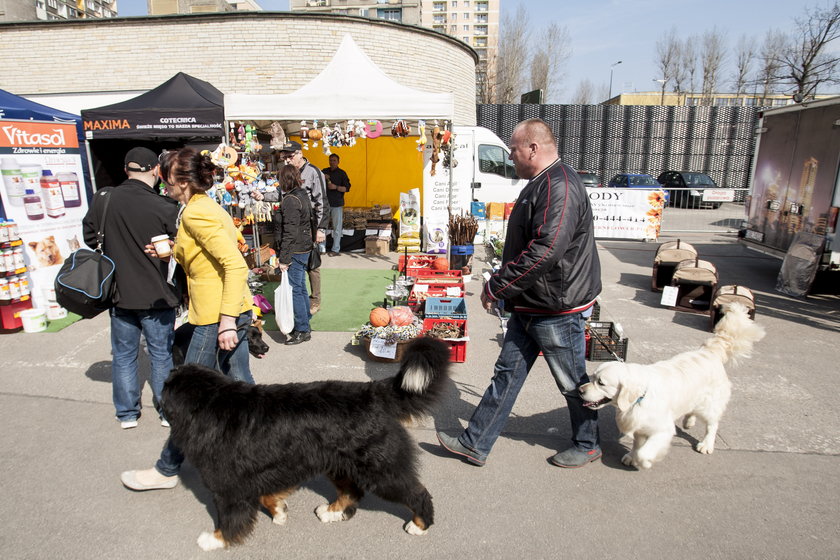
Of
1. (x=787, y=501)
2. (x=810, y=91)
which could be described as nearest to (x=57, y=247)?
(x=787, y=501)

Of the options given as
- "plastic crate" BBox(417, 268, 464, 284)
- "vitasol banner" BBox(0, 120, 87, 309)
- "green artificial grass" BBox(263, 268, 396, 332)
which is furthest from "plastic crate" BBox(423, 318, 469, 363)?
"vitasol banner" BBox(0, 120, 87, 309)

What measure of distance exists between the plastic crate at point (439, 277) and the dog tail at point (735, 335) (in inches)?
139

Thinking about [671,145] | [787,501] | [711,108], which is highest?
[711,108]

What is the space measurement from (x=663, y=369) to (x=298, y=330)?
373cm

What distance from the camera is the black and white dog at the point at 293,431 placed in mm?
2293

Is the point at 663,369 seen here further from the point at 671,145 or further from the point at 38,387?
the point at 671,145

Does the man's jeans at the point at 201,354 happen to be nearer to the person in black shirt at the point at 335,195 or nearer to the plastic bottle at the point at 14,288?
the plastic bottle at the point at 14,288

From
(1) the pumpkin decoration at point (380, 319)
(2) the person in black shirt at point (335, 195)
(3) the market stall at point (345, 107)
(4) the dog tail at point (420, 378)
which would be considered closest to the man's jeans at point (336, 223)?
(2) the person in black shirt at point (335, 195)

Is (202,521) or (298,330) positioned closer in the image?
(202,521)

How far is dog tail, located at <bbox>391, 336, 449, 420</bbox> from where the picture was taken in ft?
7.64

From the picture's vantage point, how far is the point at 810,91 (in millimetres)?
30469

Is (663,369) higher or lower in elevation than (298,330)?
higher

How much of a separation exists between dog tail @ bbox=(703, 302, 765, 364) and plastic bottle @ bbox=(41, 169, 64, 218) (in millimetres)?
7441

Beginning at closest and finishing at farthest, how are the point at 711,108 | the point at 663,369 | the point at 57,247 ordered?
the point at 663,369 < the point at 57,247 < the point at 711,108
